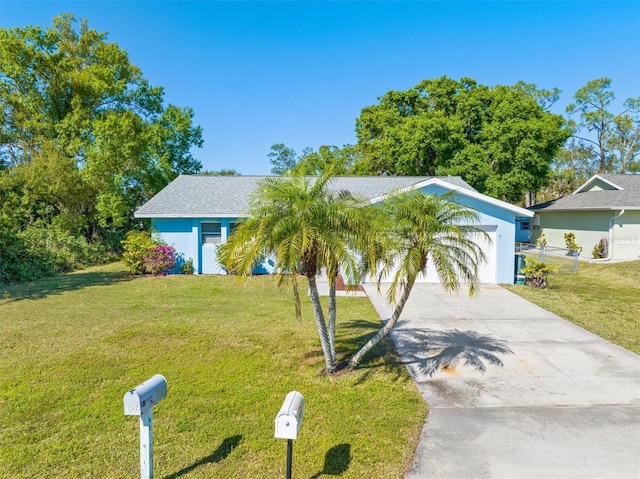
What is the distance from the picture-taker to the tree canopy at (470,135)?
25359 millimetres

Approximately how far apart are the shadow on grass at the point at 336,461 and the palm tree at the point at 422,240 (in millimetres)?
2038

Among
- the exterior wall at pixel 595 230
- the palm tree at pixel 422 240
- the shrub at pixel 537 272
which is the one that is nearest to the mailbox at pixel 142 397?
the palm tree at pixel 422 240

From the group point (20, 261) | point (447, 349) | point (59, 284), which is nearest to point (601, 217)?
point (447, 349)

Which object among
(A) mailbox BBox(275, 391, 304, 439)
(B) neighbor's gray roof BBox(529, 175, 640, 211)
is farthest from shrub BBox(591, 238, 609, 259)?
(A) mailbox BBox(275, 391, 304, 439)

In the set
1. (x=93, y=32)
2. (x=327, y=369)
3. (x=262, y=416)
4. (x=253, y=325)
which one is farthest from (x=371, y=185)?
(x=93, y=32)

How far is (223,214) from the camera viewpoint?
15.8 metres

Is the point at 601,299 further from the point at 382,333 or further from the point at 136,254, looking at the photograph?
the point at 136,254

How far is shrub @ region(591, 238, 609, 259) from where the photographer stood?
1986cm

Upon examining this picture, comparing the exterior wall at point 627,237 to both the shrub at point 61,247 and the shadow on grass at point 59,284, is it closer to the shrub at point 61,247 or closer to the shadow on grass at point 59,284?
the shadow on grass at point 59,284

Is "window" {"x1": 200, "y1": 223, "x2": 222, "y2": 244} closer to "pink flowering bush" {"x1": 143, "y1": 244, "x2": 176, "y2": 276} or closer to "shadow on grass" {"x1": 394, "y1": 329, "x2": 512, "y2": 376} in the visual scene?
"pink flowering bush" {"x1": 143, "y1": 244, "x2": 176, "y2": 276}

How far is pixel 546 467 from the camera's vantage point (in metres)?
3.95

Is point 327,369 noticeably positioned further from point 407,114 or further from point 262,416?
point 407,114

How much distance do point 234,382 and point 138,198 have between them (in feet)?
65.4

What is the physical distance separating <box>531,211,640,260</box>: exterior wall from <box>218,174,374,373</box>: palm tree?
2028 cm
